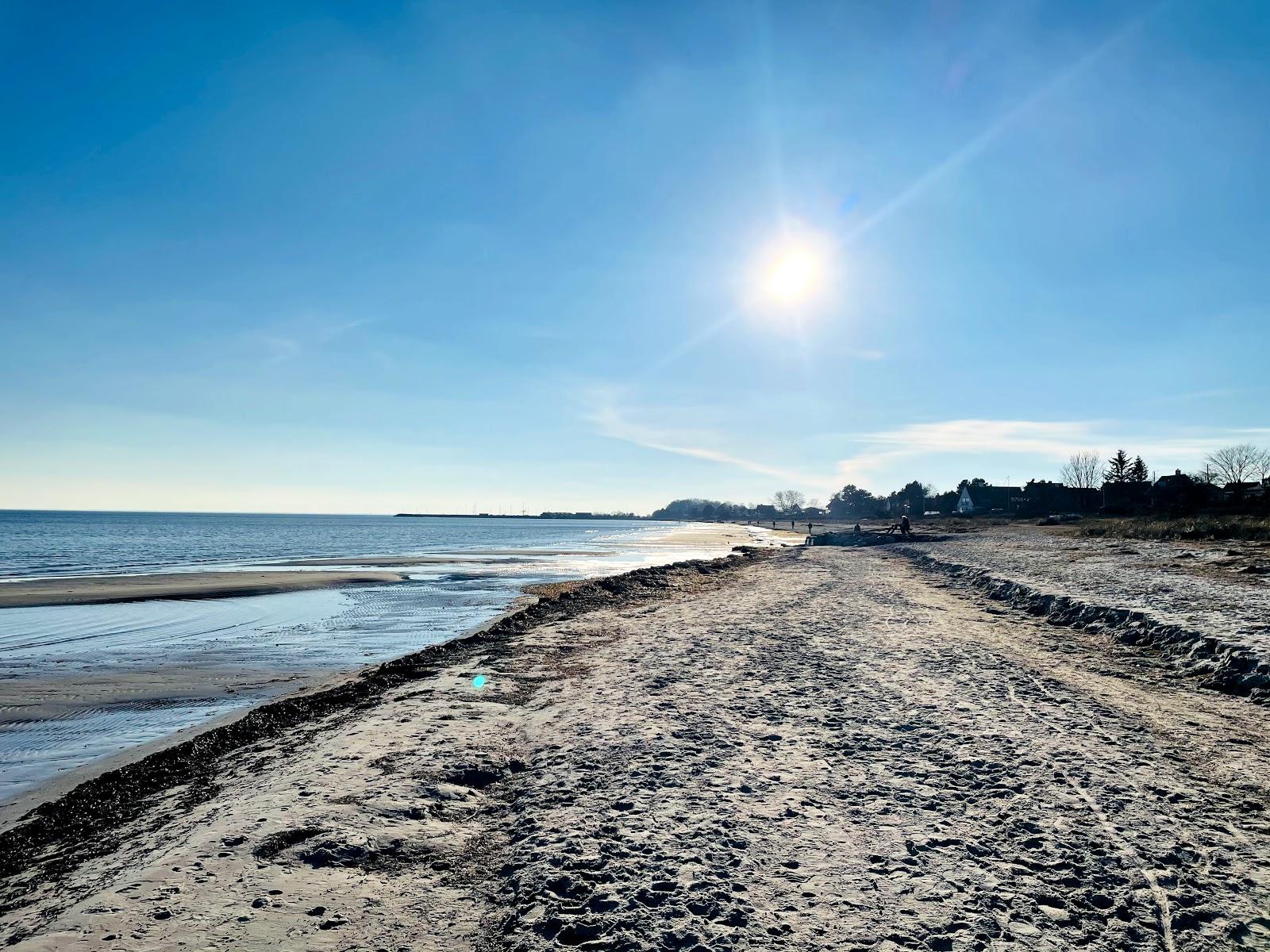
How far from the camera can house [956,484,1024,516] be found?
118 meters

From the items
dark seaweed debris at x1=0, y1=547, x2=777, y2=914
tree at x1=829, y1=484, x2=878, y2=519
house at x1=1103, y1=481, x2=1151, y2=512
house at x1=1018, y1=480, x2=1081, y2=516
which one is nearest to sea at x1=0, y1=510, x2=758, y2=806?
dark seaweed debris at x1=0, y1=547, x2=777, y2=914

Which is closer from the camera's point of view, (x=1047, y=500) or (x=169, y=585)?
(x=169, y=585)

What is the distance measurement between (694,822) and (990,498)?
132 metres

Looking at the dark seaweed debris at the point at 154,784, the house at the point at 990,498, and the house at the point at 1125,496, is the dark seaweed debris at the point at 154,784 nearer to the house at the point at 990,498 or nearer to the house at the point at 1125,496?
the house at the point at 1125,496

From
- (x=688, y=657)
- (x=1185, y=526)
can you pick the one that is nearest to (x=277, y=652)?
(x=688, y=657)

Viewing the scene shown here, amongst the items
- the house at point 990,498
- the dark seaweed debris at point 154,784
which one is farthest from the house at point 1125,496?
the dark seaweed debris at point 154,784

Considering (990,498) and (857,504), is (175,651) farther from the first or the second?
(857,504)

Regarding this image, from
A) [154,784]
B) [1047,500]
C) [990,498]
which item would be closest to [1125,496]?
[1047,500]

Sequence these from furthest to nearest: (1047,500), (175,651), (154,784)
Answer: (1047,500) → (175,651) → (154,784)

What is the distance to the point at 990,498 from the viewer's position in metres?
122

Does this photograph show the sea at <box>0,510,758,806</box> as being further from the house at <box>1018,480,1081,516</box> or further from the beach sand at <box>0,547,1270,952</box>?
the house at <box>1018,480,1081,516</box>

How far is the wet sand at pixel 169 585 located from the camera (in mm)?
28641

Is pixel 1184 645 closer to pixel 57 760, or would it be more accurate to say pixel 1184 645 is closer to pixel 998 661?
pixel 998 661

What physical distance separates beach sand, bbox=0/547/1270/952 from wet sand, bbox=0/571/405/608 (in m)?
23.5
